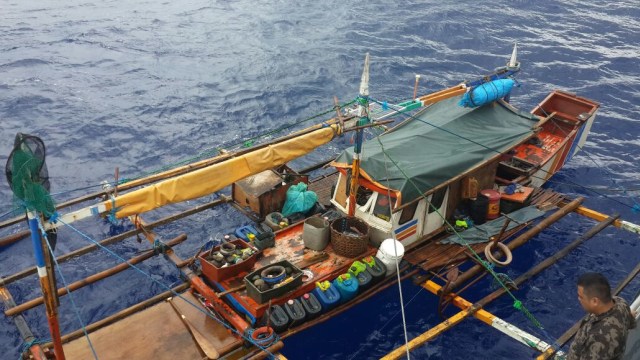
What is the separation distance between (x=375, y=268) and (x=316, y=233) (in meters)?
2.00

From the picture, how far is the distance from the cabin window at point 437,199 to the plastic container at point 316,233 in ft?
11.0

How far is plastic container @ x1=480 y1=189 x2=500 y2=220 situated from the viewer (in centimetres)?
1655

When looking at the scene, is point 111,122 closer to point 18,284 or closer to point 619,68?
point 18,284

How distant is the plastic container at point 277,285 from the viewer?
501 inches

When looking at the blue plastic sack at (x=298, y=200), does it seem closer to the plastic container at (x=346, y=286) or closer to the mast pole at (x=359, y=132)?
the mast pole at (x=359, y=132)

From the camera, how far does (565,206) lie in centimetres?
1725

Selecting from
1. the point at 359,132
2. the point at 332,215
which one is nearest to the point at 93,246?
the point at 332,215

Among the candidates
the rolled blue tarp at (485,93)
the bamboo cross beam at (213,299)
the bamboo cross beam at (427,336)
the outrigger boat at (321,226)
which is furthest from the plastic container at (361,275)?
the rolled blue tarp at (485,93)

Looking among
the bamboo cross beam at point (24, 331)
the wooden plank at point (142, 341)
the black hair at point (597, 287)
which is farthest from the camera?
the wooden plank at point (142, 341)

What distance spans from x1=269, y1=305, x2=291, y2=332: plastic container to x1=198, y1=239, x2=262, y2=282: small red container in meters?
1.56

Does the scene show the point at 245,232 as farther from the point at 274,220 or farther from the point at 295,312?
the point at 295,312

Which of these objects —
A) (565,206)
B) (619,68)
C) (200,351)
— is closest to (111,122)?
(200,351)

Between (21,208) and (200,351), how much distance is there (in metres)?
5.60

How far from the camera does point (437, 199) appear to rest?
1565cm
